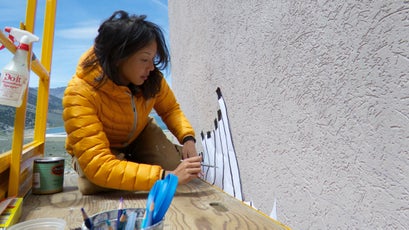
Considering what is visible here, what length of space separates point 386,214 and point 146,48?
134 centimetres

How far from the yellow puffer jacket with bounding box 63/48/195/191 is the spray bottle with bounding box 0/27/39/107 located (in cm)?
30

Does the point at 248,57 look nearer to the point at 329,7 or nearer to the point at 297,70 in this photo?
the point at 297,70

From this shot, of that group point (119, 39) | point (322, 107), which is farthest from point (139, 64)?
point (322, 107)

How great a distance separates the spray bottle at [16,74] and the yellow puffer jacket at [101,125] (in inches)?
11.7

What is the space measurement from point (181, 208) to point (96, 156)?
0.49 meters

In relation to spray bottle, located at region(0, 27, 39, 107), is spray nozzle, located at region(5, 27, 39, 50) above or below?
above

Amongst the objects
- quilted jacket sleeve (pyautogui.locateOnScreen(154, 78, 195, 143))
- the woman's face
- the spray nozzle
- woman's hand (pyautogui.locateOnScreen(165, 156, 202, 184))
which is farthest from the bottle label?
quilted jacket sleeve (pyautogui.locateOnScreen(154, 78, 195, 143))

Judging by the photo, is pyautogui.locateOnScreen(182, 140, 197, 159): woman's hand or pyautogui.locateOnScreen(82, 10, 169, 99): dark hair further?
pyautogui.locateOnScreen(182, 140, 197, 159): woman's hand

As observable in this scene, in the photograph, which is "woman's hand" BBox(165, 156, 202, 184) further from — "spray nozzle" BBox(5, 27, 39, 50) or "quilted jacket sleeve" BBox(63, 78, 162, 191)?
"spray nozzle" BBox(5, 27, 39, 50)

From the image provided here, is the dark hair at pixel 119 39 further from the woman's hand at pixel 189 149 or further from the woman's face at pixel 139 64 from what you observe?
the woman's hand at pixel 189 149

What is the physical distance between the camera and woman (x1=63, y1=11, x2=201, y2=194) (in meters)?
1.58

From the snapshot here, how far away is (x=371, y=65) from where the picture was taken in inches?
32.8

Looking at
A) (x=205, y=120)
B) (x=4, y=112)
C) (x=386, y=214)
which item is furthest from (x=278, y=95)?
(x=4, y=112)

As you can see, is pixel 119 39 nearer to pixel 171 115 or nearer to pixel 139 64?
pixel 139 64
